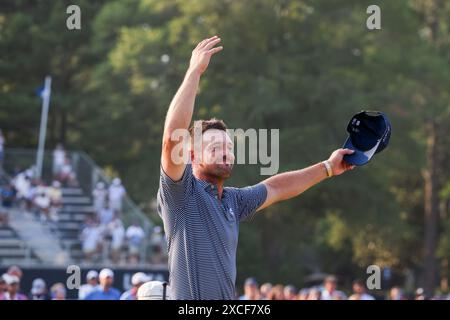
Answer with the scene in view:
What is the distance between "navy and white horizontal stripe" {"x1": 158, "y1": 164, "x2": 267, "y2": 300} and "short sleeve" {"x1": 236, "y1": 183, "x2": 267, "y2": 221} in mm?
233

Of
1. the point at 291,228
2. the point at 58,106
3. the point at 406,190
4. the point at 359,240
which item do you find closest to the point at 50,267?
the point at 58,106

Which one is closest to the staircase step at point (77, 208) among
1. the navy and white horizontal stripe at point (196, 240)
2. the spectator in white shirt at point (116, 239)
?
the spectator in white shirt at point (116, 239)

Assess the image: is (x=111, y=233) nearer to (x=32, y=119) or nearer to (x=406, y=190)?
(x=32, y=119)

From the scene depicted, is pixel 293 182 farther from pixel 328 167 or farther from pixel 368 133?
pixel 368 133

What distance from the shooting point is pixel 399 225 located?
4291 cm

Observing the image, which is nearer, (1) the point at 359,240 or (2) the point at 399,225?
(2) the point at 399,225

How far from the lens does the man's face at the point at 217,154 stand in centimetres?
546

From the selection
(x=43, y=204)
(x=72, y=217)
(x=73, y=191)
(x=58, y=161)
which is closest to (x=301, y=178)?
(x=43, y=204)

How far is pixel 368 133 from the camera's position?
594cm

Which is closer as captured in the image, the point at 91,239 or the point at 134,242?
the point at 134,242

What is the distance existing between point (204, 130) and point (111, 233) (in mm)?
25213

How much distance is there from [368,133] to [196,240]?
1123 millimetres

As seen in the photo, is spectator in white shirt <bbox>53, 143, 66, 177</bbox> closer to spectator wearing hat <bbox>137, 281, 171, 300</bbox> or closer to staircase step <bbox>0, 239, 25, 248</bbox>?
staircase step <bbox>0, 239, 25, 248</bbox>
